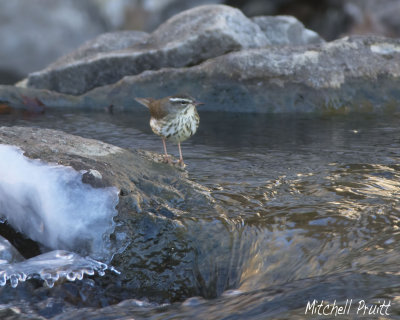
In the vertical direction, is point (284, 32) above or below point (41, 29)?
below

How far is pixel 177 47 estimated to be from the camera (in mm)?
10070

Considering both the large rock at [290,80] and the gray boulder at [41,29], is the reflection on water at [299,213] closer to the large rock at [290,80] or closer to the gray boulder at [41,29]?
the large rock at [290,80]

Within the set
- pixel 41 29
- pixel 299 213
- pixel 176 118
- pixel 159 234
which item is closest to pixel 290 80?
pixel 176 118

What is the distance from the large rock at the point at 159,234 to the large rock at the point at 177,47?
240 inches

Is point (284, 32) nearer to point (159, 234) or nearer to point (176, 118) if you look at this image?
point (176, 118)

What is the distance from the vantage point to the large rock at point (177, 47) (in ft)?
33.1

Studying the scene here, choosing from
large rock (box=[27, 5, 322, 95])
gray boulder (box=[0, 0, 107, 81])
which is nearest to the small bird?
large rock (box=[27, 5, 322, 95])

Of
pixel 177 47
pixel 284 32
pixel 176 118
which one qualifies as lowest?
pixel 176 118

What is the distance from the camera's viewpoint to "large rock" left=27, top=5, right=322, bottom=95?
397 inches

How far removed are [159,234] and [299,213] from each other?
1.12m

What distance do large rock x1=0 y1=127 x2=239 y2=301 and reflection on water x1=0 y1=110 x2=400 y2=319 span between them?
0.54 ft

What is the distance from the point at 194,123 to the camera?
19.2 ft

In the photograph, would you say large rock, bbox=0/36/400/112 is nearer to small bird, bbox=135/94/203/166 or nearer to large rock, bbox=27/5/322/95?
large rock, bbox=27/5/322/95

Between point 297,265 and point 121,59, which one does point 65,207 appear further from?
point 121,59
